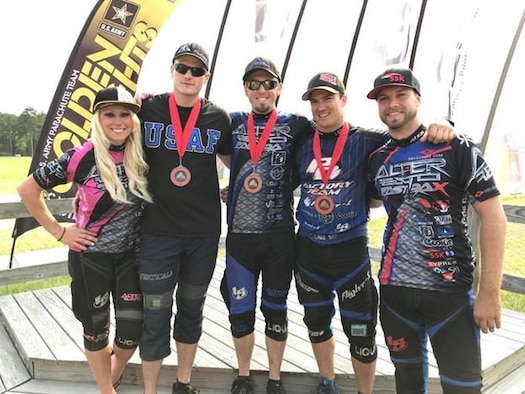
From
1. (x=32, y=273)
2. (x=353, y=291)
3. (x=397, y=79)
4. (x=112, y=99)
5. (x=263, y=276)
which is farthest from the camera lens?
(x=32, y=273)

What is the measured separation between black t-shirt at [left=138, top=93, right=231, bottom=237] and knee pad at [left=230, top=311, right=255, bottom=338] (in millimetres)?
575

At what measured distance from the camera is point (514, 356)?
3.34 metres

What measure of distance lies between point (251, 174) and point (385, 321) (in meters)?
1.18

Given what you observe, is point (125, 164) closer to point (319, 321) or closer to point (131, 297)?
point (131, 297)

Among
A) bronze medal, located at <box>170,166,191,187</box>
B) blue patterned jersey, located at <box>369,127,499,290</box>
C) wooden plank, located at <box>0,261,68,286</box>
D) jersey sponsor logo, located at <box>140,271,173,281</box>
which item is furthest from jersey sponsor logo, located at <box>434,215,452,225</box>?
wooden plank, located at <box>0,261,68,286</box>

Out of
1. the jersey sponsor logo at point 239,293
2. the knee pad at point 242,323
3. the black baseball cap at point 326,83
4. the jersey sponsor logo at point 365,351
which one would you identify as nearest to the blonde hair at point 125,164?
the jersey sponsor logo at point 239,293

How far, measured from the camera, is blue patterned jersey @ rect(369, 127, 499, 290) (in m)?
2.02

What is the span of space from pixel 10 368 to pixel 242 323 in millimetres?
1953

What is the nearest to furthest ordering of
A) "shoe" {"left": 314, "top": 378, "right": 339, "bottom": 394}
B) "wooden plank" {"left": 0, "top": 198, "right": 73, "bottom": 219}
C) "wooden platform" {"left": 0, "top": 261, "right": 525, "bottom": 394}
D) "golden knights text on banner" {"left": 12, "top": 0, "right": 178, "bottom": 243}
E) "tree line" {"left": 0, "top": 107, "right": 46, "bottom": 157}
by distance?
"shoe" {"left": 314, "top": 378, "right": 339, "bottom": 394} → "wooden platform" {"left": 0, "top": 261, "right": 525, "bottom": 394} → "wooden plank" {"left": 0, "top": 198, "right": 73, "bottom": 219} → "golden knights text on banner" {"left": 12, "top": 0, "right": 178, "bottom": 243} → "tree line" {"left": 0, "top": 107, "right": 46, "bottom": 157}

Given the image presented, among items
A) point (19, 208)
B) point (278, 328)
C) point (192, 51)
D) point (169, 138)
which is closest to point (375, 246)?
point (278, 328)

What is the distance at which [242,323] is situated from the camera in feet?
8.99

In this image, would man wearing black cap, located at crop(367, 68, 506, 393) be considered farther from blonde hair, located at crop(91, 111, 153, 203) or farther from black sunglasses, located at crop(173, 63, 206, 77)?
blonde hair, located at crop(91, 111, 153, 203)

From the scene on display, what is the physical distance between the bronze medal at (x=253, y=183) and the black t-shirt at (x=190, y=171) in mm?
208

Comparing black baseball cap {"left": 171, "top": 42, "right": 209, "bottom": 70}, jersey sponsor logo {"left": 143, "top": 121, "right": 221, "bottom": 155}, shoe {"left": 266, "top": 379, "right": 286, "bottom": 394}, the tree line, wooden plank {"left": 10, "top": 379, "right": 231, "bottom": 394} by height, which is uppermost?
black baseball cap {"left": 171, "top": 42, "right": 209, "bottom": 70}
